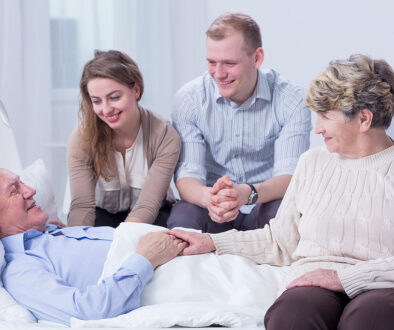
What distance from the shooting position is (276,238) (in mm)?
1931

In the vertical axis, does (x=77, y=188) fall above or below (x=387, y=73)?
below

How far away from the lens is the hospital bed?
1.63 meters

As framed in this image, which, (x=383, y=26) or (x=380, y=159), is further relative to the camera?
(x=383, y=26)

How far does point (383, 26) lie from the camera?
12.1 ft

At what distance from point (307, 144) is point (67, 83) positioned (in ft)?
5.65

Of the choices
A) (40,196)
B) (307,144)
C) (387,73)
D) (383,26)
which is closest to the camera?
(387,73)

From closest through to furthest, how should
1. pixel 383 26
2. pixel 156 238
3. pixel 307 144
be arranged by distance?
pixel 156 238 < pixel 307 144 < pixel 383 26

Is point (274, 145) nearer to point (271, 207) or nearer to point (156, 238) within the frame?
point (271, 207)

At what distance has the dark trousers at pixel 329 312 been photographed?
4.75 ft

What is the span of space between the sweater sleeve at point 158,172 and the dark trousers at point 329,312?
0.91 metres

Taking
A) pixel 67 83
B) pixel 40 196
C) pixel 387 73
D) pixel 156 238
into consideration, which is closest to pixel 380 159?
pixel 387 73

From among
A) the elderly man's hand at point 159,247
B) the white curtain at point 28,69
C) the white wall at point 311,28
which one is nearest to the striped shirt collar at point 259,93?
the elderly man's hand at point 159,247

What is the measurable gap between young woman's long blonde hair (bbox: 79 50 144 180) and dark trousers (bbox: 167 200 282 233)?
29cm

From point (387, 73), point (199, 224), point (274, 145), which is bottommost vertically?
point (199, 224)
